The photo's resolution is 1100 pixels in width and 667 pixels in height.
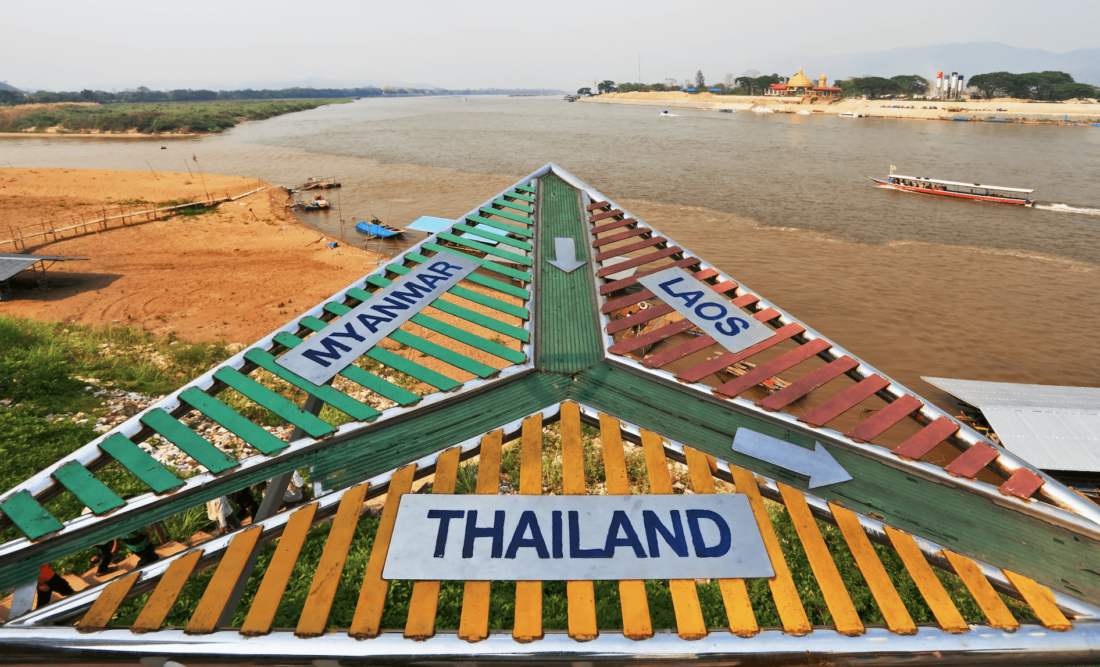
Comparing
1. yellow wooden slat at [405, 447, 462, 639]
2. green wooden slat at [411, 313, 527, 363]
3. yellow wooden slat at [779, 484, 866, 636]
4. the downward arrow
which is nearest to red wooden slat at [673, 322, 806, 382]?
green wooden slat at [411, 313, 527, 363]

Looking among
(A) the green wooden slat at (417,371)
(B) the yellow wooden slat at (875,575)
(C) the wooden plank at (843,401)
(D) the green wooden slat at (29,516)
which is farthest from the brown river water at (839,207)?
(D) the green wooden slat at (29,516)

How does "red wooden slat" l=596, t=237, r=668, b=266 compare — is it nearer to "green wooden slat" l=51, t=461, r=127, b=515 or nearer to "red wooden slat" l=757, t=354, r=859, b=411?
"red wooden slat" l=757, t=354, r=859, b=411

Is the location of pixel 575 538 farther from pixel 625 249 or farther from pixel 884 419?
pixel 625 249

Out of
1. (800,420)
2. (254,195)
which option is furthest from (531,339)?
(254,195)

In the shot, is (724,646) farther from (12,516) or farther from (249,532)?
(12,516)

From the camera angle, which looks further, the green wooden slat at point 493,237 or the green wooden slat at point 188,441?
the green wooden slat at point 493,237

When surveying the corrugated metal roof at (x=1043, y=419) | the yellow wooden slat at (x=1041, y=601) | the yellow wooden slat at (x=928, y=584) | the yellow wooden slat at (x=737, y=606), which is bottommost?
the corrugated metal roof at (x=1043, y=419)

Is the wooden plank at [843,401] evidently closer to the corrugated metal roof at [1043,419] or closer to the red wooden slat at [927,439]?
the red wooden slat at [927,439]
